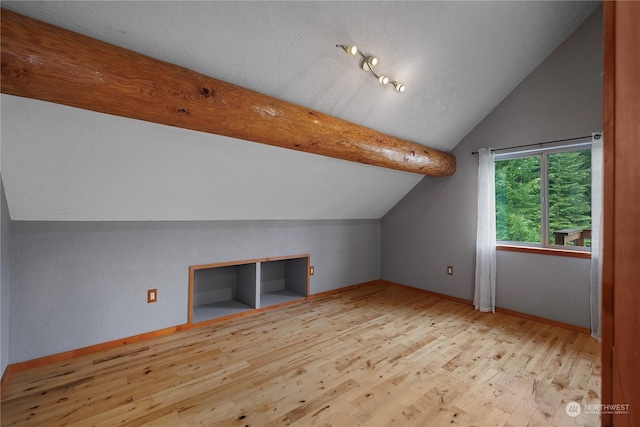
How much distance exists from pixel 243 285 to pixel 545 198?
11.9 ft

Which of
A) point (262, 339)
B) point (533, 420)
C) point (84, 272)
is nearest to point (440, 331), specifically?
point (533, 420)

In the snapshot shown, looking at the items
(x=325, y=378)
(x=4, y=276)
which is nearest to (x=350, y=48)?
(x=325, y=378)

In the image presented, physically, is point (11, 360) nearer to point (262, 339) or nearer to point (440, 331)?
point (262, 339)

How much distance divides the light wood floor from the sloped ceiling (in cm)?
120

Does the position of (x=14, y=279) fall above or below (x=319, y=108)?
below

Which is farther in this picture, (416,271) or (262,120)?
(416,271)

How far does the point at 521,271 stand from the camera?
3.30m

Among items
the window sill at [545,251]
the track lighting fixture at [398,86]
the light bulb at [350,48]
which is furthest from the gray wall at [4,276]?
the window sill at [545,251]

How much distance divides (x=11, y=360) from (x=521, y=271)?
4.71 meters

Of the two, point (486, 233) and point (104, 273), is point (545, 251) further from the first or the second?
point (104, 273)

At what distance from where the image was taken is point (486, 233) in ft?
11.3

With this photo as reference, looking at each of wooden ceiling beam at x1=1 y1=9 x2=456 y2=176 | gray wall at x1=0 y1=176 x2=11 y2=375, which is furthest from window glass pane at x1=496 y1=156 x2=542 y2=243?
gray wall at x1=0 y1=176 x2=11 y2=375

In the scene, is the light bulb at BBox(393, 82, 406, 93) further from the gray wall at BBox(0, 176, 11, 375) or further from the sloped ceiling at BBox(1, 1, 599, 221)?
the gray wall at BBox(0, 176, 11, 375)

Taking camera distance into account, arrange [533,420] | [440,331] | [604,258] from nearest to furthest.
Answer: [604,258] → [533,420] → [440,331]
